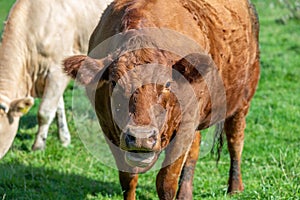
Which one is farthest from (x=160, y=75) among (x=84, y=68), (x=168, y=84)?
(x=84, y=68)

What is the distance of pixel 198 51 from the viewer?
4.57 metres

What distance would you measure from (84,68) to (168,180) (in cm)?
115

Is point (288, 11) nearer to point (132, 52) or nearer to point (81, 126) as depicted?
point (81, 126)

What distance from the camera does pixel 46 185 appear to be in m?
6.36

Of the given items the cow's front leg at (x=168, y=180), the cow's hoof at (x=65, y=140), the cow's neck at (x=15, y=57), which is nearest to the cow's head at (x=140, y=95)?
the cow's front leg at (x=168, y=180)

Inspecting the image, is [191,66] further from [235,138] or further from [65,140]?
[65,140]

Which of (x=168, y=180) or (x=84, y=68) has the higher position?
(x=84, y=68)

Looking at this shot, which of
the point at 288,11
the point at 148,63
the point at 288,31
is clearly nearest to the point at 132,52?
the point at 148,63

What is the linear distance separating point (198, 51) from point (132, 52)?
567 millimetres

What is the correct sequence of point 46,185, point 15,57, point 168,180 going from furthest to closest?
point 15,57 < point 46,185 < point 168,180

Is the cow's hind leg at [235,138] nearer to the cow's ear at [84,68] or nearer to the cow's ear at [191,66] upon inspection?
the cow's ear at [191,66]

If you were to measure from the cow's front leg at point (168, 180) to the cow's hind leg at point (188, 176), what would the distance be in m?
0.77

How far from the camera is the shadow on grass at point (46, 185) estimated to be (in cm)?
609

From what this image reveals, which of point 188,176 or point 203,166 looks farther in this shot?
point 203,166
